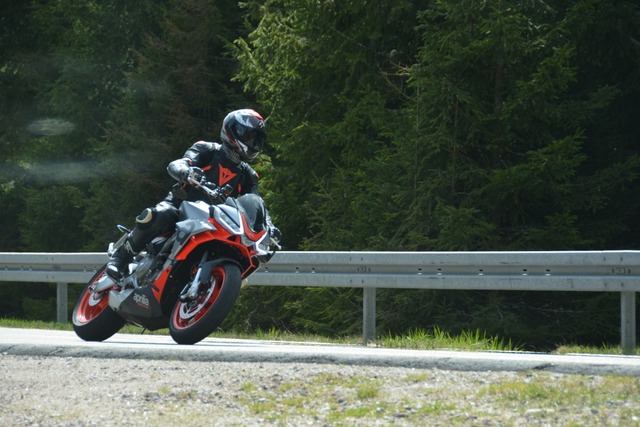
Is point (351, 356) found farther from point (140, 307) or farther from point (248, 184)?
point (248, 184)

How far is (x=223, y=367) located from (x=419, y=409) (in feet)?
6.21

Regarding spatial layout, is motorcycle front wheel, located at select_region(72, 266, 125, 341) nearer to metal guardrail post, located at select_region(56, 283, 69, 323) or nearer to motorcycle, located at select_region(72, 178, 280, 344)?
motorcycle, located at select_region(72, 178, 280, 344)

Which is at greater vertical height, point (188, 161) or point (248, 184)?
point (188, 161)

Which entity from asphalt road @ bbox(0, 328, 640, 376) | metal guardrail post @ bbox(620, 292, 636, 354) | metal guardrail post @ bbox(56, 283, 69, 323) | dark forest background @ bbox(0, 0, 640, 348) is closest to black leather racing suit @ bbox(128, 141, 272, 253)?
asphalt road @ bbox(0, 328, 640, 376)

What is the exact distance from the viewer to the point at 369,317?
36.0ft

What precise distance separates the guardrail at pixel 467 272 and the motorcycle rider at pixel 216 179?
1.83 m

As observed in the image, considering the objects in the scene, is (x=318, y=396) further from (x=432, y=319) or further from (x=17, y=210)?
(x=17, y=210)

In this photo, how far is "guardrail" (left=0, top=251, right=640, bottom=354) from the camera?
9.62 metres

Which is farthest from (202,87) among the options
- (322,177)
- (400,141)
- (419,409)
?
(419,409)

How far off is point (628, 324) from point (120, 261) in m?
4.29

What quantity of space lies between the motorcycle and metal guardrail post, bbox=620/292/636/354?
2.96m

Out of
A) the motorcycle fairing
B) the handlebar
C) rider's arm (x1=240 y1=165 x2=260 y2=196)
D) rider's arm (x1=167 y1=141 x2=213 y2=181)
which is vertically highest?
rider's arm (x1=167 y1=141 x2=213 y2=181)

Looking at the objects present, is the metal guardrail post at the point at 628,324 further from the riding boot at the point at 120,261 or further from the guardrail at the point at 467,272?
the riding boot at the point at 120,261

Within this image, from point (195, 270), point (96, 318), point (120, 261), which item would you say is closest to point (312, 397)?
point (195, 270)
